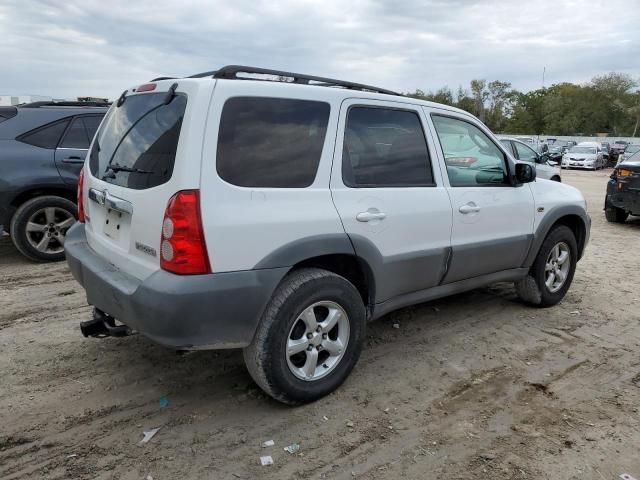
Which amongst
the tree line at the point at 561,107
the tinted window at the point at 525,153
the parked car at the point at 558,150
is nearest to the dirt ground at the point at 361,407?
the tinted window at the point at 525,153

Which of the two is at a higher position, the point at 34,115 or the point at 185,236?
the point at 34,115

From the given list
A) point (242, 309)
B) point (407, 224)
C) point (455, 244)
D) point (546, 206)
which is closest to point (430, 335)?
point (455, 244)

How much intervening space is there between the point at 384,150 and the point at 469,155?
3.26 ft

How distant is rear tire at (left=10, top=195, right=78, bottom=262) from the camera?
5.73 metres

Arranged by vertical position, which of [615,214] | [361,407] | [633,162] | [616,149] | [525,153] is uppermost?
[616,149]

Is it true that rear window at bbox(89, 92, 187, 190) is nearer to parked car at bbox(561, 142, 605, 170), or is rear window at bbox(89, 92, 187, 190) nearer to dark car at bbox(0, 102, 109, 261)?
dark car at bbox(0, 102, 109, 261)

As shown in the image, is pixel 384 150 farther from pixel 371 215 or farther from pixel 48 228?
pixel 48 228

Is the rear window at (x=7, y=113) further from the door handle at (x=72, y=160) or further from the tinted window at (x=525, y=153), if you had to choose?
the tinted window at (x=525, y=153)

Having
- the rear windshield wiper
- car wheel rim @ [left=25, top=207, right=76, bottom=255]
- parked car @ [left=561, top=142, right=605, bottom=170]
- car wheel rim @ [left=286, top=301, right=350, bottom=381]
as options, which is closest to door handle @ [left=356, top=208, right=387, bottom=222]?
car wheel rim @ [left=286, top=301, right=350, bottom=381]

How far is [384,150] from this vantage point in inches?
132

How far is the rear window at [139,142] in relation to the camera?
265 centimetres

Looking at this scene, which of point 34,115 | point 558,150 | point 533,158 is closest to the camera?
point 34,115

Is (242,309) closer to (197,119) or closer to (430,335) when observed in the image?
(197,119)

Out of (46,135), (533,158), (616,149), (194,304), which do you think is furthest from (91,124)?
(616,149)
